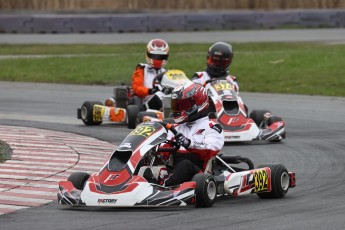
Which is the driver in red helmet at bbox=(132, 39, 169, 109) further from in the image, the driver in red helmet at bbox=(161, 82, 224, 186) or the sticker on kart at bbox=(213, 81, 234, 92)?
the driver in red helmet at bbox=(161, 82, 224, 186)

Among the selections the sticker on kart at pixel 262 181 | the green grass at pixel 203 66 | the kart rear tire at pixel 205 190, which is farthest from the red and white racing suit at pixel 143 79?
the kart rear tire at pixel 205 190

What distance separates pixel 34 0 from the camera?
41.8 meters

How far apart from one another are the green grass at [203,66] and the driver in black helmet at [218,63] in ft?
24.3

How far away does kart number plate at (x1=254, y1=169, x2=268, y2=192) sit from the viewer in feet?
Result: 32.0

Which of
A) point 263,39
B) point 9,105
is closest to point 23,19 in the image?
point 263,39

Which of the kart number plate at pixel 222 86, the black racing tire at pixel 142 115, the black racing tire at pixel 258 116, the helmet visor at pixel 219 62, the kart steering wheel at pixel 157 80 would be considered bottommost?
the black racing tire at pixel 258 116

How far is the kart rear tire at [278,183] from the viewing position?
9.83 meters

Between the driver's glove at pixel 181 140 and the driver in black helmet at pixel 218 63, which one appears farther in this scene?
the driver in black helmet at pixel 218 63

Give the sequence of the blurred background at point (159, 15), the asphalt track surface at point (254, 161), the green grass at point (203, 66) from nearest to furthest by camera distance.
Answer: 1. the asphalt track surface at point (254, 161)
2. the green grass at point (203, 66)
3. the blurred background at point (159, 15)

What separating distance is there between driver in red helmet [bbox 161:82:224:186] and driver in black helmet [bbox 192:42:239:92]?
4932 mm

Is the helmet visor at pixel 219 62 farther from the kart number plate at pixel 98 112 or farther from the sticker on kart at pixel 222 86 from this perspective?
the kart number plate at pixel 98 112

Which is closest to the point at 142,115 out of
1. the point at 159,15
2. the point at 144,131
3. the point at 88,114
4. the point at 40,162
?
the point at 88,114

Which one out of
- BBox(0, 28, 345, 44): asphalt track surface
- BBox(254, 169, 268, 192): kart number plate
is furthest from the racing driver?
BBox(0, 28, 345, 44): asphalt track surface

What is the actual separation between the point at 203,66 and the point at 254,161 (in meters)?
13.7
